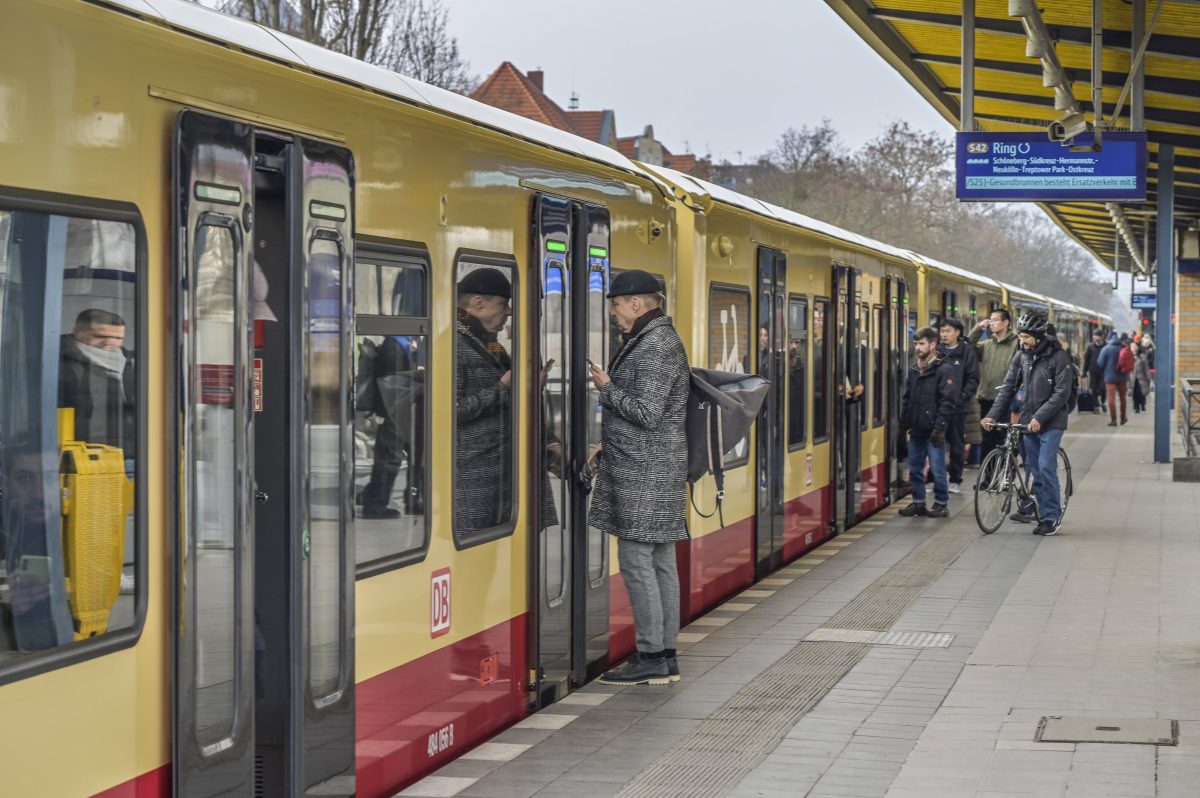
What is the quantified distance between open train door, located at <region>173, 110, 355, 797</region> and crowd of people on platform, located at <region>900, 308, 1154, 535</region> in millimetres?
10186

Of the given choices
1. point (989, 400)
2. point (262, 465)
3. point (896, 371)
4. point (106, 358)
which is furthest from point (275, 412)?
point (989, 400)

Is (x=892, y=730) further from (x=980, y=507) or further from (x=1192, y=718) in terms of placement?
(x=980, y=507)

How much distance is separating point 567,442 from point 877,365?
10.4 m

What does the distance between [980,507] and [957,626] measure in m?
5.09

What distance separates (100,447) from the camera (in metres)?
4.08

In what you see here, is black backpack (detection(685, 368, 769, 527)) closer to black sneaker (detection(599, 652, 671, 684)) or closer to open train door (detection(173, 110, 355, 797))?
black sneaker (detection(599, 652, 671, 684))

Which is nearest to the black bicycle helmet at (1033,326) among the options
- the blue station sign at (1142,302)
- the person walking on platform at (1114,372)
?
the person walking on platform at (1114,372)

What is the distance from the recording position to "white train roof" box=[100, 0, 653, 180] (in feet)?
14.8

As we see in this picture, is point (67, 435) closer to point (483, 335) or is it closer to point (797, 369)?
point (483, 335)

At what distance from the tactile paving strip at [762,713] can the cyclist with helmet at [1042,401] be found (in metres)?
3.21

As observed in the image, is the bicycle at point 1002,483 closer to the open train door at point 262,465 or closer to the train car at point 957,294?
the train car at point 957,294

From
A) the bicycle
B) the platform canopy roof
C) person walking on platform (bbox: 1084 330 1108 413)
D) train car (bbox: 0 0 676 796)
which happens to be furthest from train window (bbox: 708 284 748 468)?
person walking on platform (bbox: 1084 330 1108 413)

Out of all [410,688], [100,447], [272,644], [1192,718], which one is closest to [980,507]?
[1192,718]

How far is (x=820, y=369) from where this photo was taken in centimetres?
1480
